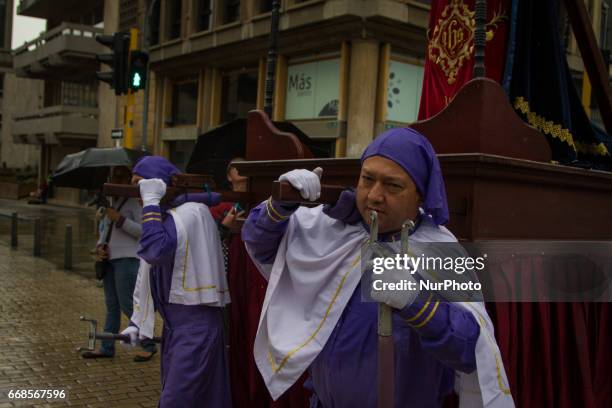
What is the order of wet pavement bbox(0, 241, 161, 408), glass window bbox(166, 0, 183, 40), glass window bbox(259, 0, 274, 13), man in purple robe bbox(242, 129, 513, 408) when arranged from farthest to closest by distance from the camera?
glass window bbox(166, 0, 183, 40) < glass window bbox(259, 0, 274, 13) < wet pavement bbox(0, 241, 161, 408) < man in purple robe bbox(242, 129, 513, 408)

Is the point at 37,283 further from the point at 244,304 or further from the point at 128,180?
the point at 244,304

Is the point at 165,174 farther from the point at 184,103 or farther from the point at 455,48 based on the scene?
the point at 184,103

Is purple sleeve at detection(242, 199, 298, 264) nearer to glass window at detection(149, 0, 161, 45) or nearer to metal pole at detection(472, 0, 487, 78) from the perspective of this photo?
metal pole at detection(472, 0, 487, 78)

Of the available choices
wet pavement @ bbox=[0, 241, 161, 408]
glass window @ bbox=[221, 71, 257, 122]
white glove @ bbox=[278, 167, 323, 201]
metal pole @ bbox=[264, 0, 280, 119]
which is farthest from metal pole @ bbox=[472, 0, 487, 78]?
glass window @ bbox=[221, 71, 257, 122]

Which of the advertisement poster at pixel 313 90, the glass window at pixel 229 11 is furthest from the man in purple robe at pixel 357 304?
the glass window at pixel 229 11

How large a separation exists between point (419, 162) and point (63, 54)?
29.1 meters

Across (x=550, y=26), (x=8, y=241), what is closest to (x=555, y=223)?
(x=550, y=26)

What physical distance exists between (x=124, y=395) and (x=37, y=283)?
5.54 meters

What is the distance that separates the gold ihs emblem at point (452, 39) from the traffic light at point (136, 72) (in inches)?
274

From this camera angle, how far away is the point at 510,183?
9.16 ft

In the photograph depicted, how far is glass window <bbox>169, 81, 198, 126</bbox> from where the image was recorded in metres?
21.6

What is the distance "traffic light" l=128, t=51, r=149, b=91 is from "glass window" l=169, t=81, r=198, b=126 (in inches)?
435

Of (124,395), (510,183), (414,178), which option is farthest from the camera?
(124,395)

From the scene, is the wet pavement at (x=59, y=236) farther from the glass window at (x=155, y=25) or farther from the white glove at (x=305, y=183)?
the white glove at (x=305, y=183)
